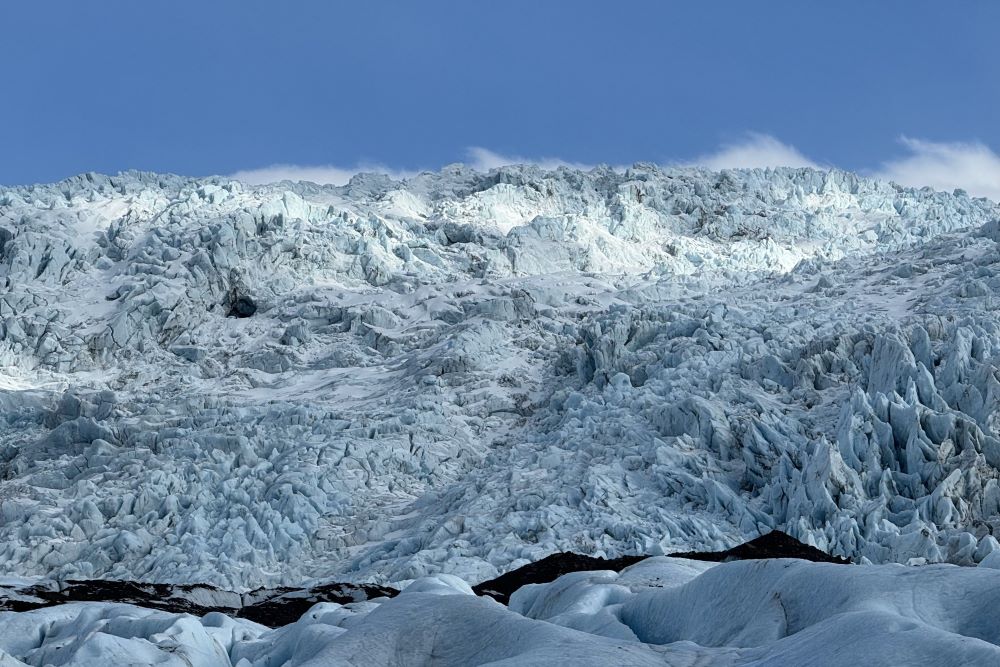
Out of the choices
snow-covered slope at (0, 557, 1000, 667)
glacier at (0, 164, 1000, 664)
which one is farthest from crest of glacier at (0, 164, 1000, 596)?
snow-covered slope at (0, 557, 1000, 667)

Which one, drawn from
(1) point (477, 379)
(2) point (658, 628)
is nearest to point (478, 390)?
(1) point (477, 379)

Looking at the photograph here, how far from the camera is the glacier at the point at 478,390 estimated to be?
24.1 metres

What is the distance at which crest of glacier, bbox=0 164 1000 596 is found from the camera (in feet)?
83.0

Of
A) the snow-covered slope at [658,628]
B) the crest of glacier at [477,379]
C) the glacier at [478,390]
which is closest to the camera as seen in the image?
the snow-covered slope at [658,628]

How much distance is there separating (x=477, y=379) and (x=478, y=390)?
119 centimetres

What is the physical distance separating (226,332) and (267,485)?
2021 centimetres

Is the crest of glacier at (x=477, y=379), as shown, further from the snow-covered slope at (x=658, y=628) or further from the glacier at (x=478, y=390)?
the snow-covered slope at (x=658, y=628)

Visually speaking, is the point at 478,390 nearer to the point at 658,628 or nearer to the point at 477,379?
the point at 477,379

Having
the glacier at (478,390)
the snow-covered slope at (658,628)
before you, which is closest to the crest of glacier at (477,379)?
the glacier at (478,390)

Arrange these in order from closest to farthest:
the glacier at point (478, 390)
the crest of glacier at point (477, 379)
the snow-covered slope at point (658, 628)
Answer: the snow-covered slope at point (658, 628)
the glacier at point (478, 390)
the crest of glacier at point (477, 379)

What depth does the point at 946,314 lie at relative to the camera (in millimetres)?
Result: 32875

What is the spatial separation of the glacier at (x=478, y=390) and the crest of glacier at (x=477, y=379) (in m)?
0.13

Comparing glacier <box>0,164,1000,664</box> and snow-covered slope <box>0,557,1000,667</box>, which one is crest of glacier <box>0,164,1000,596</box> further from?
snow-covered slope <box>0,557,1000,667</box>

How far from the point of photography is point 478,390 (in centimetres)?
3950
